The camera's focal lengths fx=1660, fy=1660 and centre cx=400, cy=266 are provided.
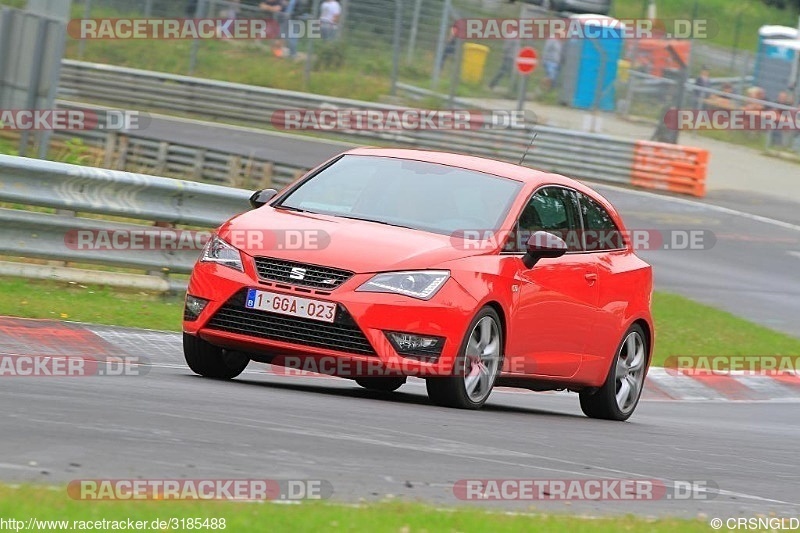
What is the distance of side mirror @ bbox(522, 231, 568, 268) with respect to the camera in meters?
10.4

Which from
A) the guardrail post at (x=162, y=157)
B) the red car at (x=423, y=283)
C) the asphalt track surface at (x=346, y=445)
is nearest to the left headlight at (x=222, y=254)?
the red car at (x=423, y=283)

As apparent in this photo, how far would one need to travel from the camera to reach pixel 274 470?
6680 mm

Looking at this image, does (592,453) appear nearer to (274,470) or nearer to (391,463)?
(391,463)

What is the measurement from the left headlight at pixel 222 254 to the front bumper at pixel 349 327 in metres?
0.05

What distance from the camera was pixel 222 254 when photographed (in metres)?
10.0

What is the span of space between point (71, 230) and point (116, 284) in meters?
0.67

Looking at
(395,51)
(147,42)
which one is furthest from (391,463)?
(147,42)

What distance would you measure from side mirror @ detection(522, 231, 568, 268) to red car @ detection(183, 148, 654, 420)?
0.01m

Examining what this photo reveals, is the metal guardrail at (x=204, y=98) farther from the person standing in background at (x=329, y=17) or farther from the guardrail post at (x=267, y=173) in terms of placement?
the guardrail post at (x=267, y=173)

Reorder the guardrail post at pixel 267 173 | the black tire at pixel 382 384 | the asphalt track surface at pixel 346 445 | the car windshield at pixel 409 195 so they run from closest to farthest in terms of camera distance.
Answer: the asphalt track surface at pixel 346 445, the car windshield at pixel 409 195, the black tire at pixel 382 384, the guardrail post at pixel 267 173

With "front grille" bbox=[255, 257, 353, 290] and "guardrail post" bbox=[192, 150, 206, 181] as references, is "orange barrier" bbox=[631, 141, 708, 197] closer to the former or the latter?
"guardrail post" bbox=[192, 150, 206, 181]

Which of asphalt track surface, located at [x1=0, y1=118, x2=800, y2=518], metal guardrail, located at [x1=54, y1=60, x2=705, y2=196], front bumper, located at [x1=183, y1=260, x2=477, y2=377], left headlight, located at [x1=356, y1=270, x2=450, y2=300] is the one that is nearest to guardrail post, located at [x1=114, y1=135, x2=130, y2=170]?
metal guardrail, located at [x1=54, y1=60, x2=705, y2=196]

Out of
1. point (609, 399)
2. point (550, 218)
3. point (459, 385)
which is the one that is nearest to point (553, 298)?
point (550, 218)

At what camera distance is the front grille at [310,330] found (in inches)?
377
